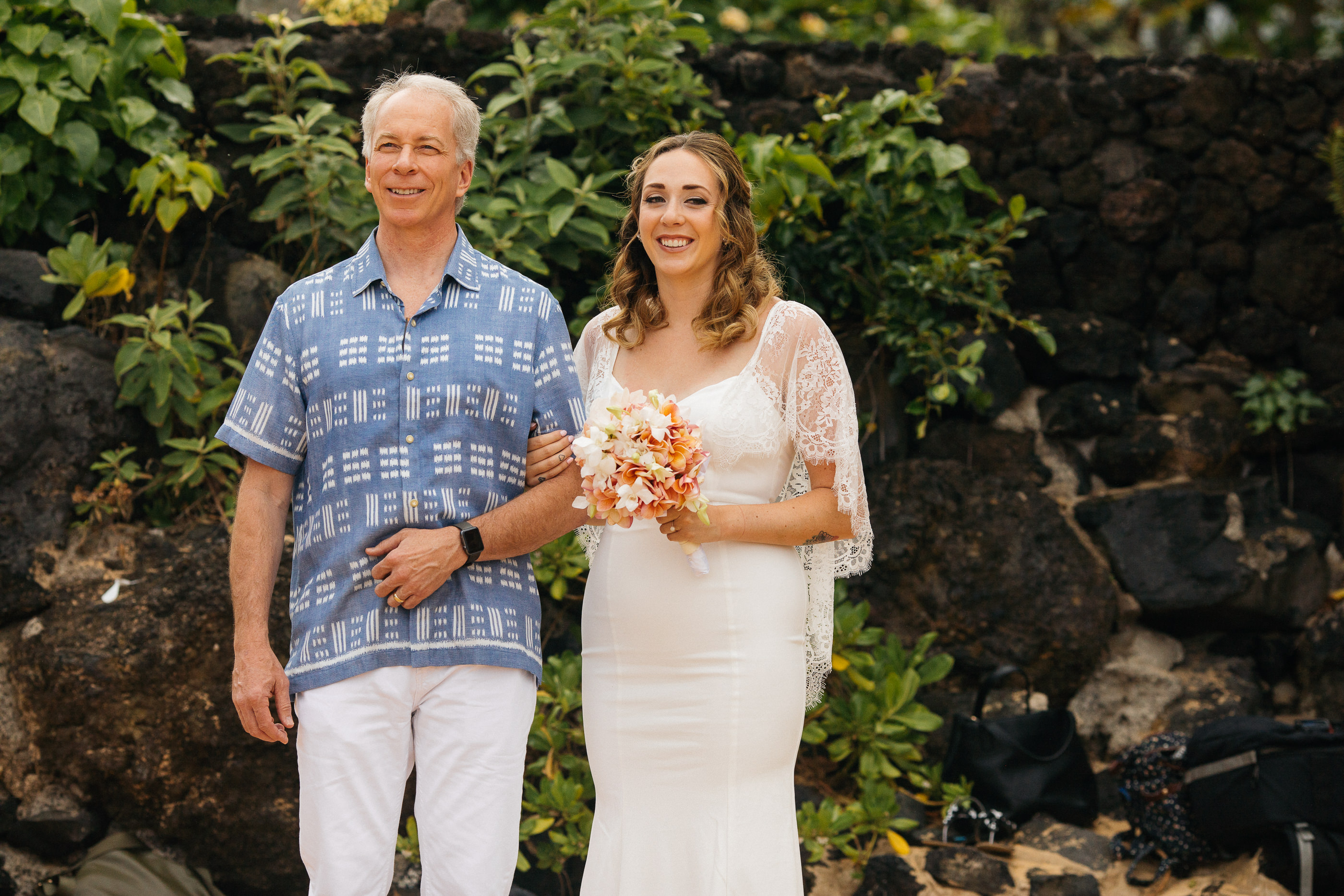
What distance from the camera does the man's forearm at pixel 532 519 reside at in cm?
206

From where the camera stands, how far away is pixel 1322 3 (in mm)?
8586

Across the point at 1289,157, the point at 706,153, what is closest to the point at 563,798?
the point at 706,153

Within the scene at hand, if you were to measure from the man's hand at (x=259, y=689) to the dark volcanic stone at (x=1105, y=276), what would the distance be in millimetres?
3927

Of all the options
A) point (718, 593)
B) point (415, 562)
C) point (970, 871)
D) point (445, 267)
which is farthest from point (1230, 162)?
point (415, 562)

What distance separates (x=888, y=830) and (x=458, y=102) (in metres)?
2.60

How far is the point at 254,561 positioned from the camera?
2102 millimetres

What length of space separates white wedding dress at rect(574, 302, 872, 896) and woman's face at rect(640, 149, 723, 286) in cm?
24

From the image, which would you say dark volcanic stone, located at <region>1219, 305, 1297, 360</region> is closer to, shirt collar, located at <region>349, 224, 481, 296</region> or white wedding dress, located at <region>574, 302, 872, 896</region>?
white wedding dress, located at <region>574, 302, 872, 896</region>

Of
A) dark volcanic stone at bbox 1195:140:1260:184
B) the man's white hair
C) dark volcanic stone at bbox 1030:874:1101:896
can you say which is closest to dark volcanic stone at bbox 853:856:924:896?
dark volcanic stone at bbox 1030:874:1101:896

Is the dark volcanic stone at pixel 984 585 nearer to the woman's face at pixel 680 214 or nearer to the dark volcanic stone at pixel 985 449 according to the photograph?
the dark volcanic stone at pixel 985 449

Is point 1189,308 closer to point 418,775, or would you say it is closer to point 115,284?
point 418,775

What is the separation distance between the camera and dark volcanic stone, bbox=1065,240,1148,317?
4820mm

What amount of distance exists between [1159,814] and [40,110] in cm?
443

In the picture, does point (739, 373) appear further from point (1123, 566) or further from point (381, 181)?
point (1123, 566)
